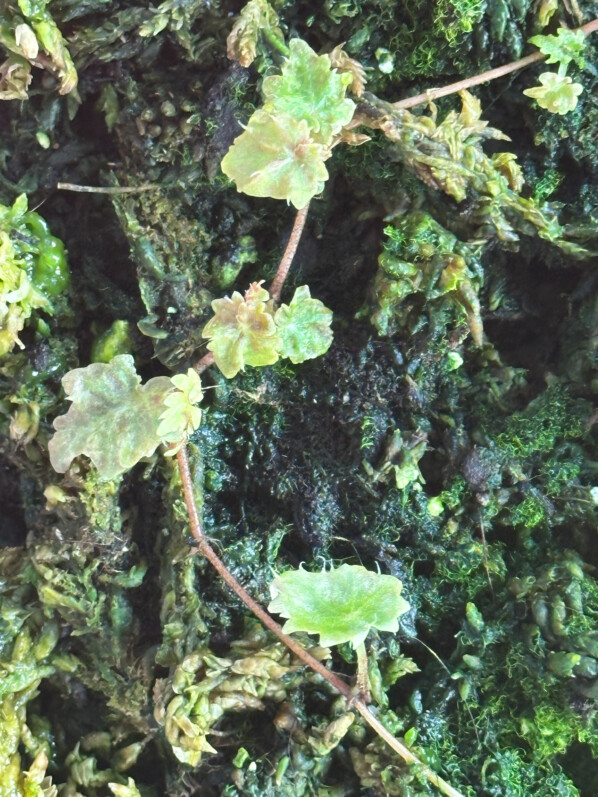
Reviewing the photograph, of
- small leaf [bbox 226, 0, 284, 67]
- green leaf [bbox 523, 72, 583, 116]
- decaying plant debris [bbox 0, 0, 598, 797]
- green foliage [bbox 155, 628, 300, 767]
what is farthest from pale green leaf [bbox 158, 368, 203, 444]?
green leaf [bbox 523, 72, 583, 116]

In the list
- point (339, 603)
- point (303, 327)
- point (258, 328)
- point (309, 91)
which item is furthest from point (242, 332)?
point (339, 603)

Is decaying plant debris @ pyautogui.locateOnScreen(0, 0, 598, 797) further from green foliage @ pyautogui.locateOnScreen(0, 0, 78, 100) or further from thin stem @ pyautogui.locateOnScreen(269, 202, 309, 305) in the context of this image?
thin stem @ pyautogui.locateOnScreen(269, 202, 309, 305)

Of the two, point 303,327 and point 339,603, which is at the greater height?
point 303,327

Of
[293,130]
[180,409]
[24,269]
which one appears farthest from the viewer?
[24,269]

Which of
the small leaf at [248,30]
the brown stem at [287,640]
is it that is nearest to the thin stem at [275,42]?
the small leaf at [248,30]

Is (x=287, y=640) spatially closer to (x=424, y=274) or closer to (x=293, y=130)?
(x=424, y=274)

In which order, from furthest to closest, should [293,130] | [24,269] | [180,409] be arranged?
[24,269]
[180,409]
[293,130]
